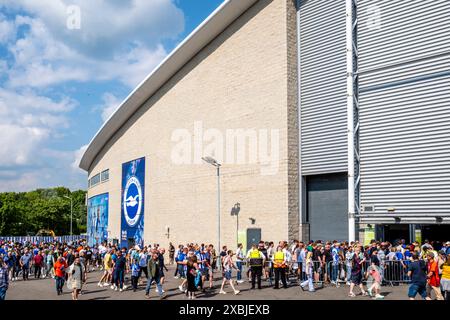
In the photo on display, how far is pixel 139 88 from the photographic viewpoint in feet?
134

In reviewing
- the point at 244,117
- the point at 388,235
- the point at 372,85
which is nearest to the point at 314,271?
the point at 388,235

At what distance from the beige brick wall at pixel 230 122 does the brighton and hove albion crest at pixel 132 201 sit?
2.13 metres

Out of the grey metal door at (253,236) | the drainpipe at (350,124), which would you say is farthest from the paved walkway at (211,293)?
the grey metal door at (253,236)

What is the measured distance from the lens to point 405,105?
75.5ft

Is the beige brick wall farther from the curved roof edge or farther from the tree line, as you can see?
the tree line

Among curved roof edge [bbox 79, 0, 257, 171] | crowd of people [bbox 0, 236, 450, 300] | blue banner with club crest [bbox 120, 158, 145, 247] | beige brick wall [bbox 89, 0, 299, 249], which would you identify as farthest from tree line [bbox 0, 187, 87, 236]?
crowd of people [bbox 0, 236, 450, 300]

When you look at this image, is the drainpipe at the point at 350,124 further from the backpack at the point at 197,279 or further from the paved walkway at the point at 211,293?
the backpack at the point at 197,279

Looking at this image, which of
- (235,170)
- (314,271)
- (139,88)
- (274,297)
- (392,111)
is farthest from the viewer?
(139,88)

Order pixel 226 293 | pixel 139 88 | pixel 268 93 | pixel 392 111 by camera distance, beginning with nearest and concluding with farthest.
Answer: pixel 226 293 < pixel 392 111 < pixel 268 93 < pixel 139 88

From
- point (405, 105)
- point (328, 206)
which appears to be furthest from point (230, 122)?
point (405, 105)

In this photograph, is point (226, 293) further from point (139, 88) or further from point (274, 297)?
point (139, 88)

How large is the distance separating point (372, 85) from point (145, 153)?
2356cm

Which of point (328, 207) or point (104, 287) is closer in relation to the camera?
point (104, 287)

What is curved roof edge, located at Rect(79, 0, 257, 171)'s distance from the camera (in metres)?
30.7
